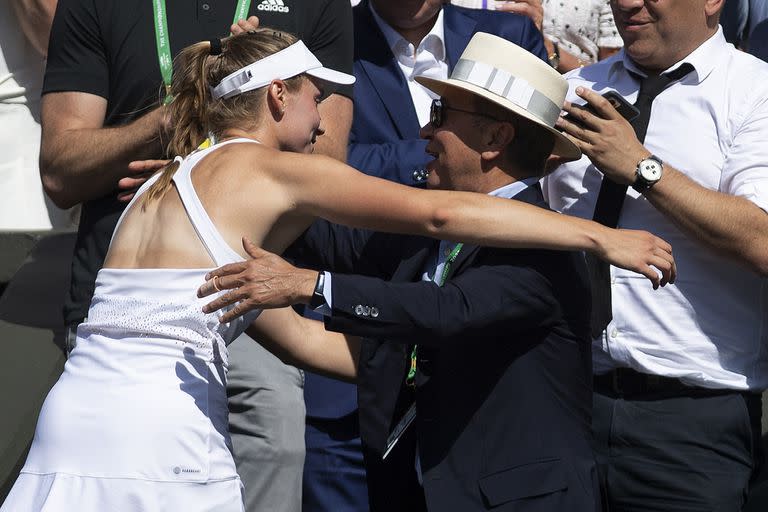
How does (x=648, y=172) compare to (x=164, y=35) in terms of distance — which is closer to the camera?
(x=648, y=172)

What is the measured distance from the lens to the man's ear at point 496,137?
3.98m

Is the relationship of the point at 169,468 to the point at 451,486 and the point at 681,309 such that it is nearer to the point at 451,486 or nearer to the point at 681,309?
the point at 451,486

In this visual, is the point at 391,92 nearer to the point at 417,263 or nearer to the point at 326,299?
the point at 417,263

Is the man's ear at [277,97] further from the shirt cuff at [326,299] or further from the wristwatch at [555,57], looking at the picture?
the wristwatch at [555,57]

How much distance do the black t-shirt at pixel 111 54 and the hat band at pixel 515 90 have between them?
98 cm

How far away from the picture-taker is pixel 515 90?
13.0 ft

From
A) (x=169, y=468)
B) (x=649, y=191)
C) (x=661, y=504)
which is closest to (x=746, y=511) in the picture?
(x=661, y=504)

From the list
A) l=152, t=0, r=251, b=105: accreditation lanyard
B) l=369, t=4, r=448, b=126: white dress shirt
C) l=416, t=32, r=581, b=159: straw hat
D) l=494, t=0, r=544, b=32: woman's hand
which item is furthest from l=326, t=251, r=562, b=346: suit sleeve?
l=494, t=0, r=544, b=32: woman's hand

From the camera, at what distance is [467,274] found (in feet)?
12.2

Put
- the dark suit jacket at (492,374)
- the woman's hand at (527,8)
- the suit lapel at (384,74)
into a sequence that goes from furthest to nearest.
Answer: the woman's hand at (527,8) < the suit lapel at (384,74) < the dark suit jacket at (492,374)

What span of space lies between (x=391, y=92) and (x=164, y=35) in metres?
0.94

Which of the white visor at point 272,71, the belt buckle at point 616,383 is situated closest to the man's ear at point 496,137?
the white visor at point 272,71

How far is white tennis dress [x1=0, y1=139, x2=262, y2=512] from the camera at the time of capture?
352 centimetres

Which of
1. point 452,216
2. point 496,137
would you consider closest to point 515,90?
point 496,137
